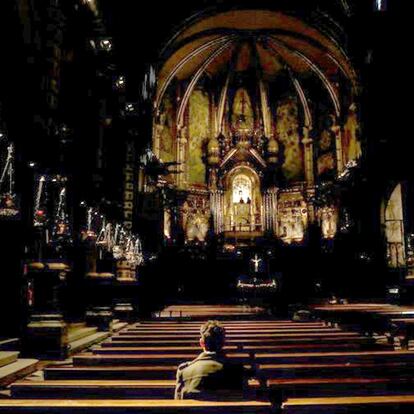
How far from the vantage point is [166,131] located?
3000 cm

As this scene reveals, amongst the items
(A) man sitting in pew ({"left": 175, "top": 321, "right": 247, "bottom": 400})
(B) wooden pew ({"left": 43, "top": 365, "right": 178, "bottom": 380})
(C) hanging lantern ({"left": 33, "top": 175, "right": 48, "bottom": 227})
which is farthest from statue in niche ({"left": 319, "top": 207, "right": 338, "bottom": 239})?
(A) man sitting in pew ({"left": 175, "top": 321, "right": 247, "bottom": 400})

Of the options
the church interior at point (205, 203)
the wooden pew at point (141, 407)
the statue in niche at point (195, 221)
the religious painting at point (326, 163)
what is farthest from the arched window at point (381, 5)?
the wooden pew at point (141, 407)

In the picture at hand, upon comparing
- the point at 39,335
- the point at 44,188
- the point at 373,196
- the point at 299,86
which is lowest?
the point at 39,335

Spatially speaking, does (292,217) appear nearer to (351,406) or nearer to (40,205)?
(40,205)

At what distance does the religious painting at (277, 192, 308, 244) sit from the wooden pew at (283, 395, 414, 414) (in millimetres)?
26223

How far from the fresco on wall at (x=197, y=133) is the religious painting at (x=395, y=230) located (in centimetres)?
1232

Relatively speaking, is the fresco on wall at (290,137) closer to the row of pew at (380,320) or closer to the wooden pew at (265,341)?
the row of pew at (380,320)

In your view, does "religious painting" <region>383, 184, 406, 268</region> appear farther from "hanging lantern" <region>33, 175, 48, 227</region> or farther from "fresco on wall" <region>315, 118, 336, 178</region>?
"hanging lantern" <region>33, 175, 48, 227</region>

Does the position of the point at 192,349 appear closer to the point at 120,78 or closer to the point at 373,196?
the point at 120,78

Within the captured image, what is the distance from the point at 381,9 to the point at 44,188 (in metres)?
16.4

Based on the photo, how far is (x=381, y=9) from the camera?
18641 millimetres

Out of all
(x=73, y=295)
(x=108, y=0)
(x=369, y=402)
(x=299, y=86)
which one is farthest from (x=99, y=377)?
(x=299, y=86)

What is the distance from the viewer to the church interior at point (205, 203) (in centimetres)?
420

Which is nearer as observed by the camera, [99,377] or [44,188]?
[99,377]
